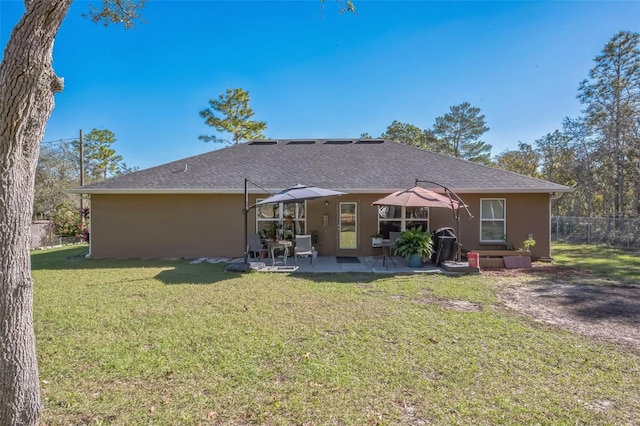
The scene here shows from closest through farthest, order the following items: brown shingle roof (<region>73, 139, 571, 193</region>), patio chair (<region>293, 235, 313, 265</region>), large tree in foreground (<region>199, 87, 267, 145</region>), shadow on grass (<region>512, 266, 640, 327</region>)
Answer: shadow on grass (<region>512, 266, 640, 327</region>), patio chair (<region>293, 235, 313, 265</region>), brown shingle roof (<region>73, 139, 571, 193</region>), large tree in foreground (<region>199, 87, 267, 145</region>)

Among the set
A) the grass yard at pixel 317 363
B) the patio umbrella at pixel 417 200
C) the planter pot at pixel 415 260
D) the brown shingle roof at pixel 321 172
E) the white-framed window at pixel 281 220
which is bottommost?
the grass yard at pixel 317 363

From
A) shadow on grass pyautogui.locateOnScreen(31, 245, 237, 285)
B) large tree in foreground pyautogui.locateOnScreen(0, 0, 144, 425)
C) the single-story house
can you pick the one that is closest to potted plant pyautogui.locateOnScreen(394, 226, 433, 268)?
the single-story house

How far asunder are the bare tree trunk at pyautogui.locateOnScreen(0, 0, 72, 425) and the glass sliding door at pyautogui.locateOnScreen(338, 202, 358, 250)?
9.75m

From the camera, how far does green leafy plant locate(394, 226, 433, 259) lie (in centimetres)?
946

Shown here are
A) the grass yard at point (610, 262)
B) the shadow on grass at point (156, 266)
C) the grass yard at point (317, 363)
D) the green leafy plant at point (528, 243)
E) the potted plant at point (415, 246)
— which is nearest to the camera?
the grass yard at point (317, 363)

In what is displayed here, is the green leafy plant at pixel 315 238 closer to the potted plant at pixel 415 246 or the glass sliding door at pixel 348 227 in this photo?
the glass sliding door at pixel 348 227

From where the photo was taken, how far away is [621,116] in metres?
19.3

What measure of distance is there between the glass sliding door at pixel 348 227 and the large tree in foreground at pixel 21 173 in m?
9.74

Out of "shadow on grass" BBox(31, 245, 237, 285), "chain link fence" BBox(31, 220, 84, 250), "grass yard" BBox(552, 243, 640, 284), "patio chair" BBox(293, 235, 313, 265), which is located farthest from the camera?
"chain link fence" BBox(31, 220, 84, 250)

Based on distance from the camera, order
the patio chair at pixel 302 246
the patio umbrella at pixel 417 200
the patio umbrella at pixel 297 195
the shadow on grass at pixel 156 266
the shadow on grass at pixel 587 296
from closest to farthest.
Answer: the shadow on grass at pixel 587 296 → the shadow on grass at pixel 156 266 → the patio umbrella at pixel 297 195 → the patio umbrella at pixel 417 200 → the patio chair at pixel 302 246

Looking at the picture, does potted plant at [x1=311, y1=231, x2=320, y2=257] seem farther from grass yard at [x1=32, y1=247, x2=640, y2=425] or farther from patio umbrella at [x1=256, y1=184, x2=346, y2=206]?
grass yard at [x1=32, y1=247, x2=640, y2=425]

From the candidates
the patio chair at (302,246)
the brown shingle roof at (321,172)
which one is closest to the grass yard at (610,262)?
the brown shingle roof at (321,172)

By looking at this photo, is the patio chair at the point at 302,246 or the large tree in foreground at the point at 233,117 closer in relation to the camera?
the patio chair at the point at 302,246

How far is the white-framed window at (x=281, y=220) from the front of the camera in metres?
11.7
